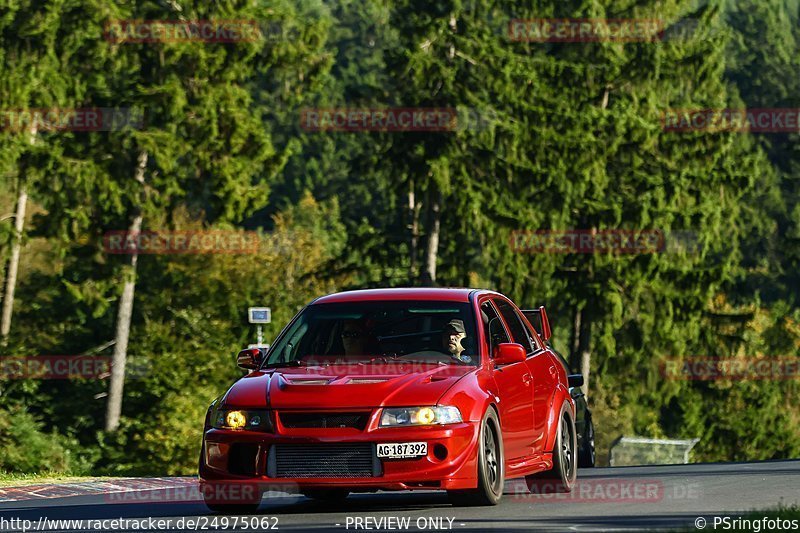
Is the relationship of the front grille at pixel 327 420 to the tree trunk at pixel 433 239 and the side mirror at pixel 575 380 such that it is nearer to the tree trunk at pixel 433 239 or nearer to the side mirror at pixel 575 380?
the side mirror at pixel 575 380

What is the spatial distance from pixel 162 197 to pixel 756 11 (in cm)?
7758

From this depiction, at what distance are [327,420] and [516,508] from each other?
1.72 metres

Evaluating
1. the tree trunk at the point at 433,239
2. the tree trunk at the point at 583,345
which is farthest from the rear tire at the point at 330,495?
the tree trunk at the point at 583,345

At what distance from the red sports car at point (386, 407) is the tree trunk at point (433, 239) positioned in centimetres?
3056

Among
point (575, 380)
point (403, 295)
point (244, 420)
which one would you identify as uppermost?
point (403, 295)

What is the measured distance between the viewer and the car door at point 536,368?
1380 cm

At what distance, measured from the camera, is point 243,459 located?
39.3 ft

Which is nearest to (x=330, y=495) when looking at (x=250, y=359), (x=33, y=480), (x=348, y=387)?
(x=250, y=359)

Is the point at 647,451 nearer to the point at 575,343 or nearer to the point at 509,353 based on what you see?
the point at 575,343

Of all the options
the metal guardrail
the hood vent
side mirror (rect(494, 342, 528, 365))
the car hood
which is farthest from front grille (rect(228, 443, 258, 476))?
the metal guardrail

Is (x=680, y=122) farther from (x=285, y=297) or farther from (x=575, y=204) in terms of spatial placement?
(x=285, y=297)

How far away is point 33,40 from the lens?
4172cm

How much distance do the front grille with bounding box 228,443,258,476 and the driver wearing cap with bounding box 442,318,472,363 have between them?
1820 mm

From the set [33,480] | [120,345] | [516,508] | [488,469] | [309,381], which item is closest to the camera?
[309,381]
